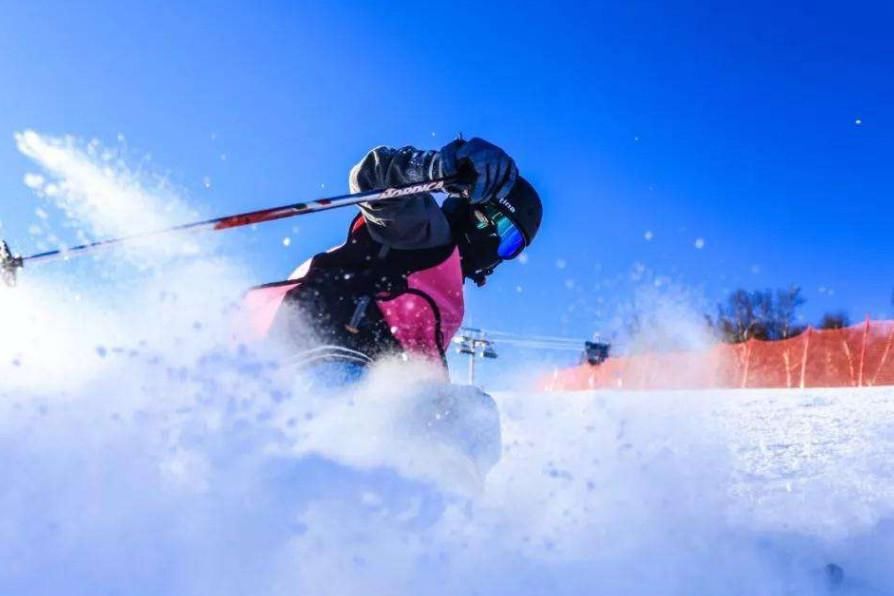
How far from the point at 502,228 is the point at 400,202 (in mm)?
666

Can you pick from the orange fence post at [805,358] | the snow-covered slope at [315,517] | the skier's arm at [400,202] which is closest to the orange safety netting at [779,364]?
the orange fence post at [805,358]

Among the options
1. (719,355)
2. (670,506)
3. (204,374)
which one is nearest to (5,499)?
(204,374)

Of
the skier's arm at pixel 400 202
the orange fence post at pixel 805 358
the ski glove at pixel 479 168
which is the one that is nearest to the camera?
the ski glove at pixel 479 168

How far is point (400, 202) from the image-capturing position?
292 cm

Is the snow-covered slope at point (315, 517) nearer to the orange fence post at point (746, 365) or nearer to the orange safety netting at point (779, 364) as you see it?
the orange safety netting at point (779, 364)

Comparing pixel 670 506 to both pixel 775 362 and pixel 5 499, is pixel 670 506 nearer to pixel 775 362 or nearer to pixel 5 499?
pixel 5 499

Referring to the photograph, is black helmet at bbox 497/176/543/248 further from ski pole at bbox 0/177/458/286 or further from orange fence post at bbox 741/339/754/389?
orange fence post at bbox 741/339/754/389

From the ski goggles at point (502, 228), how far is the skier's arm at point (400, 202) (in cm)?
32

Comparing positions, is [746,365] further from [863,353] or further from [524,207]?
[524,207]

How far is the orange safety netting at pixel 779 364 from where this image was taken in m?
19.2

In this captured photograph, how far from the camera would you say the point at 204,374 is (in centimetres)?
208

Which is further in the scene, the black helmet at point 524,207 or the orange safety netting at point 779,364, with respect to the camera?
the orange safety netting at point 779,364

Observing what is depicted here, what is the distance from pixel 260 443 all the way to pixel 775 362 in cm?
2481

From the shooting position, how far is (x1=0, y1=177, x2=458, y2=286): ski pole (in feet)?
9.24
